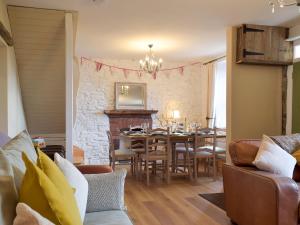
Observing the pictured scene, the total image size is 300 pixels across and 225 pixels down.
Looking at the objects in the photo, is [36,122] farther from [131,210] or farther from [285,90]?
[285,90]

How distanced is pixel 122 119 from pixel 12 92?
339cm

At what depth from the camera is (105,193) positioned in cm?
192

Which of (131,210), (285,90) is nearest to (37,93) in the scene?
(131,210)

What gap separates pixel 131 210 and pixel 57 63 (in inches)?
85.1

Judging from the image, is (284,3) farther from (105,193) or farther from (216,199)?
(105,193)

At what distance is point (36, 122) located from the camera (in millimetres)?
4383

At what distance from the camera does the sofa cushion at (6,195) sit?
0.93 m

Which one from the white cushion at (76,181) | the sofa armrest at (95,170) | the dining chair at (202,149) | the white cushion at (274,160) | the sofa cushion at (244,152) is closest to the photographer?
the white cushion at (76,181)

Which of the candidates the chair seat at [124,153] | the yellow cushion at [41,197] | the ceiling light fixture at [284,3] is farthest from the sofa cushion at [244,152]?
the chair seat at [124,153]

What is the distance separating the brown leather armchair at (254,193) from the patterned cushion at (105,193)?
3.89 feet

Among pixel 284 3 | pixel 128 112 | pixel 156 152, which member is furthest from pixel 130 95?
pixel 284 3

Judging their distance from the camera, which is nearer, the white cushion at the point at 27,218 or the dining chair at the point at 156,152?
the white cushion at the point at 27,218

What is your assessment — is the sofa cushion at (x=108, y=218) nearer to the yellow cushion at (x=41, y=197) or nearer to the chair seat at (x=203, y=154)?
the yellow cushion at (x=41, y=197)

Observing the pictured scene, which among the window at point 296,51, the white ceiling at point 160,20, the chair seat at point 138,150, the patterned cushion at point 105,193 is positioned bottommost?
the chair seat at point 138,150
